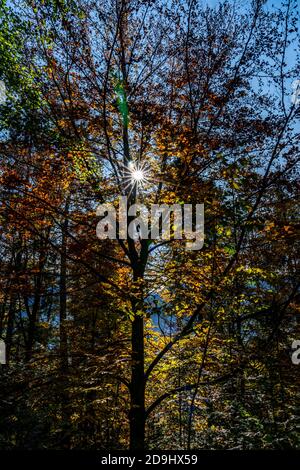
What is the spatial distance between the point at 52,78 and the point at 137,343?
21.8ft

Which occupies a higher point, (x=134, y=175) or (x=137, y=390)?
(x=134, y=175)

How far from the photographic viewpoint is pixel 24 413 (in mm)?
5316

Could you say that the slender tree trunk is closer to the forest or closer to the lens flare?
the forest

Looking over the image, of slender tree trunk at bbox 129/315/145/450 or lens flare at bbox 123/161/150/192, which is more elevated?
lens flare at bbox 123/161/150/192

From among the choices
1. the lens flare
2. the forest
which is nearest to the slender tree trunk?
the forest

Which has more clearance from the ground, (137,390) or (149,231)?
(149,231)

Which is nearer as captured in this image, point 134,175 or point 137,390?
point 137,390

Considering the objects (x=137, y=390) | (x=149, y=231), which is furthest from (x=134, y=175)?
(x=137, y=390)

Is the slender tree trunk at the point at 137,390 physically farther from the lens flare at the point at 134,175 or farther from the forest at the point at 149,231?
the lens flare at the point at 134,175

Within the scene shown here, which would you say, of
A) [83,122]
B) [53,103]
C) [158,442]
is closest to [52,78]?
[53,103]

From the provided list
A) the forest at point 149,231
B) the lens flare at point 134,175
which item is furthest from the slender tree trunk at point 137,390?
the lens flare at point 134,175

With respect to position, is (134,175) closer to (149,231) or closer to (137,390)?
(149,231)

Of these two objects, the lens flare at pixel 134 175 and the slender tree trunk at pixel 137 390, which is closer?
the slender tree trunk at pixel 137 390

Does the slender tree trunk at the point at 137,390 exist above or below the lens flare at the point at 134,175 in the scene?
below
